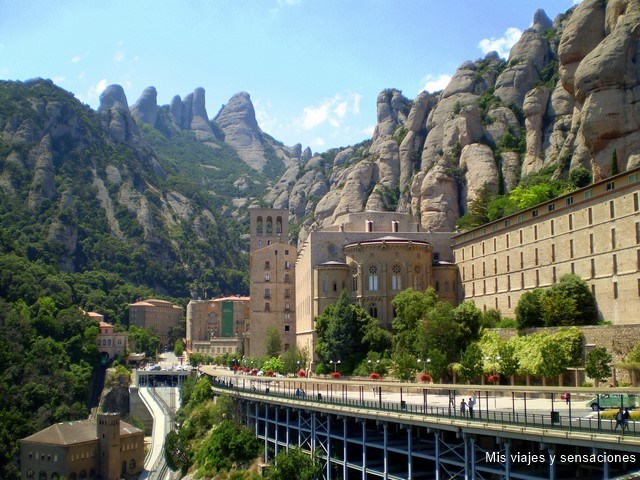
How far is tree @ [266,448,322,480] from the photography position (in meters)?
46.9

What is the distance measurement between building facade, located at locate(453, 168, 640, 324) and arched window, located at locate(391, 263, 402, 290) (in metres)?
7.27

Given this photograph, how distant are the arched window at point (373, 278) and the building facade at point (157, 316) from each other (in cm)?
9199

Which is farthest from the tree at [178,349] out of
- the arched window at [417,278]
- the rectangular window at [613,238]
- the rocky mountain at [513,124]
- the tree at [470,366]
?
the rectangular window at [613,238]

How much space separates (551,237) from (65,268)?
135534 mm

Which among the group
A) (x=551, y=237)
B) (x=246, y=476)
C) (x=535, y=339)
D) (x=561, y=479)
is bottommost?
(x=246, y=476)

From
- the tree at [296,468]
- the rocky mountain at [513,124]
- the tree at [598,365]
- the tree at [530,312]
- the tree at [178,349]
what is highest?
the rocky mountain at [513,124]

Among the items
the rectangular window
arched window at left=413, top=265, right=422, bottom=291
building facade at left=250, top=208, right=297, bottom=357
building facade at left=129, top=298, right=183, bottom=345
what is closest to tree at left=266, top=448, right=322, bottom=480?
the rectangular window

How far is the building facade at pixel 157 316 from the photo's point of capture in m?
168

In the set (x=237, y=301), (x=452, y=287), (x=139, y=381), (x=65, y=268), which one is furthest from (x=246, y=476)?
(x=65, y=268)

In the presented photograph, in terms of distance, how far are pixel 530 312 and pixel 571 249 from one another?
6.10 m

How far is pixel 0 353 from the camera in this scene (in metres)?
99.1

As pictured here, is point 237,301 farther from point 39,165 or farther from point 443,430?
point 443,430

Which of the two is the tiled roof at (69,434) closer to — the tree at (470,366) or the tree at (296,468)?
the tree at (296,468)

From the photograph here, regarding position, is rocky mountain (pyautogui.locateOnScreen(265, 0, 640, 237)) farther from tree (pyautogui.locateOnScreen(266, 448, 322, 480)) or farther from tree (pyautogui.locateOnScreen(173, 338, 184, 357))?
tree (pyautogui.locateOnScreen(266, 448, 322, 480))
